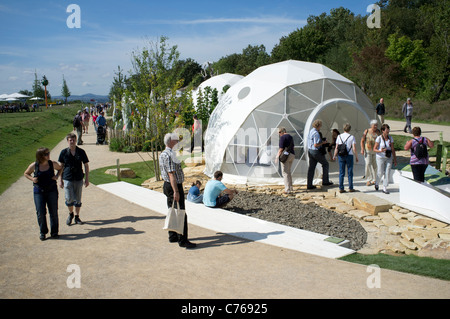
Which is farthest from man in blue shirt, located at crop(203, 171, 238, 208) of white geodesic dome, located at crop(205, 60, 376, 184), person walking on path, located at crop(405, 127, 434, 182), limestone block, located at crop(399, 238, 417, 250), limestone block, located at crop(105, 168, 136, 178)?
limestone block, located at crop(105, 168, 136, 178)

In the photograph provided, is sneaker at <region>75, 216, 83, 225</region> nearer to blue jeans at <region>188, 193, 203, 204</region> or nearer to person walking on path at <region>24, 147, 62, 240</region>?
person walking on path at <region>24, 147, 62, 240</region>

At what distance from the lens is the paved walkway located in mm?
4656

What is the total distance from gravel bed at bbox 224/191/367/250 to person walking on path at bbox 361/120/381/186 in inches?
94.3

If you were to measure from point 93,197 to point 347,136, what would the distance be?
23.4 feet

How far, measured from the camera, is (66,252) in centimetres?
610

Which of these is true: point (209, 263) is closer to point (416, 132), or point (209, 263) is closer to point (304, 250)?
point (304, 250)

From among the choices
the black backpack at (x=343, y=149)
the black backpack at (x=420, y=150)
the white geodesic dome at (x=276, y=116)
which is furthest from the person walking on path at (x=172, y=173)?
the black backpack at (x=420, y=150)

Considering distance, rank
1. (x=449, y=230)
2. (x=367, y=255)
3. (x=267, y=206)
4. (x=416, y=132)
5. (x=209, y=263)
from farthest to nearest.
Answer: (x=267, y=206), (x=416, y=132), (x=449, y=230), (x=367, y=255), (x=209, y=263)

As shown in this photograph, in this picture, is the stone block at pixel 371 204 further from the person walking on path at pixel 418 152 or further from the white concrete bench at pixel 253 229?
the white concrete bench at pixel 253 229

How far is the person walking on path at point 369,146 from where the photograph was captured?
984cm

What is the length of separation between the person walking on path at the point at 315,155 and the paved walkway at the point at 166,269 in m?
4.43

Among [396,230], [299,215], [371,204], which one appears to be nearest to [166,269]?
[299,215]

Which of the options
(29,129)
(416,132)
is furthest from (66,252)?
(29,129)

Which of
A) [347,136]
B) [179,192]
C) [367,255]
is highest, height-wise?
[347,136]
